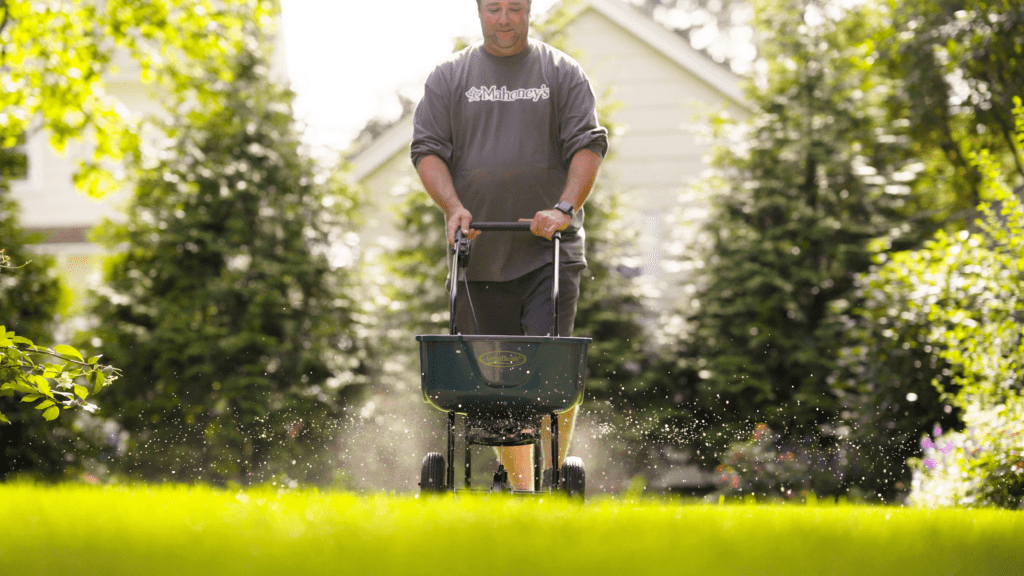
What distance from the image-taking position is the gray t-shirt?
12.3ft

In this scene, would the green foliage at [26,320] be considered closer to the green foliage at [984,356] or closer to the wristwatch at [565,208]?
the wristwatch at [565,208]

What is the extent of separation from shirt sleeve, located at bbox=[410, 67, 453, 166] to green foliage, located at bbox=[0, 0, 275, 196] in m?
4.67

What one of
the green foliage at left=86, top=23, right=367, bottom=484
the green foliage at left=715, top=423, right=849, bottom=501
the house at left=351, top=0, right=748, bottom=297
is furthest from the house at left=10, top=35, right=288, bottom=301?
the green foliage at left=715, top=423, right=849, bottom=501

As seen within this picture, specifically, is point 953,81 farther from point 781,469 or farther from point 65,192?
point 65,192

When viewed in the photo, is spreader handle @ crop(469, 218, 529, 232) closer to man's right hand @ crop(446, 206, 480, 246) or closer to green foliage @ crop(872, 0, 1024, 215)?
man's right hand @ crop(446, 206, 480, 246)

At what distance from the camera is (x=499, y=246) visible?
3.78 m

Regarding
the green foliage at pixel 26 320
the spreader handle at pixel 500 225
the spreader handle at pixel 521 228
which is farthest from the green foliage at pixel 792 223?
the green foliage at pixel 26 320

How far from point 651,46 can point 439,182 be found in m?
7.40

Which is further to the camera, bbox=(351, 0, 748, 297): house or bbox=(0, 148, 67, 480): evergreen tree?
bbox=(351, 0, 748, 297): house

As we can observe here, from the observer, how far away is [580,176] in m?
3.61

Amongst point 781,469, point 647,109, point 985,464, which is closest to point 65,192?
point 647,109

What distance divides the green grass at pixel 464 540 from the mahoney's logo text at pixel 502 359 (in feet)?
1.88

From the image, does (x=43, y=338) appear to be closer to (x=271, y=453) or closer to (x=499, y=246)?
(x=271, y=453)

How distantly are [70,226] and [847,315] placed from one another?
38.9 feet
